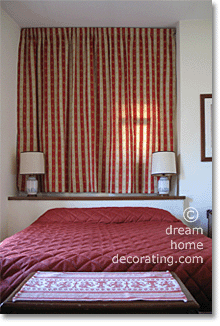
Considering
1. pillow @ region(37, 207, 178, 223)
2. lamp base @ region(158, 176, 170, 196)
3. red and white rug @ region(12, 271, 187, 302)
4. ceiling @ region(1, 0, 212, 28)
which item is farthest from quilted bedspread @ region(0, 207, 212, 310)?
ceiling @ region(1, 0, 212, 28)

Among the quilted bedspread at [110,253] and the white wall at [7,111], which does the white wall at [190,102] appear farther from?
the white wall at [7,111]

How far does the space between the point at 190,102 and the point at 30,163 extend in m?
1.47

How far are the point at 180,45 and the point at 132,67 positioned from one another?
46 centimetres

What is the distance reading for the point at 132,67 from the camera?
103 inches

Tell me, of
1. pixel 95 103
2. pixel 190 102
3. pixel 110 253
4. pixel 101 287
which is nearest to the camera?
pixel 101 287

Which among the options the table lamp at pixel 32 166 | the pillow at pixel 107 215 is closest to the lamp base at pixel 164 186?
the pillow at pixel 107 215

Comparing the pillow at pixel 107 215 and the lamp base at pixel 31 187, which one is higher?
the lamp base at pixel 31 187

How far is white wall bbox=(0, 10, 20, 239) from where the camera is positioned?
2271 millimetres

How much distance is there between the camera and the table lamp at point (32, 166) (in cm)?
237

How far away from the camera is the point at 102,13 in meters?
2.35

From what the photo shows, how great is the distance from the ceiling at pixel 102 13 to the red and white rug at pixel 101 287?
6.64 feet

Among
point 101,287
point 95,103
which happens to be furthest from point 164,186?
point 101,287

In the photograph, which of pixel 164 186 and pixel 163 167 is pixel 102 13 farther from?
pixel 164 186

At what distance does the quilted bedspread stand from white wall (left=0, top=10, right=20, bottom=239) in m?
0.65
